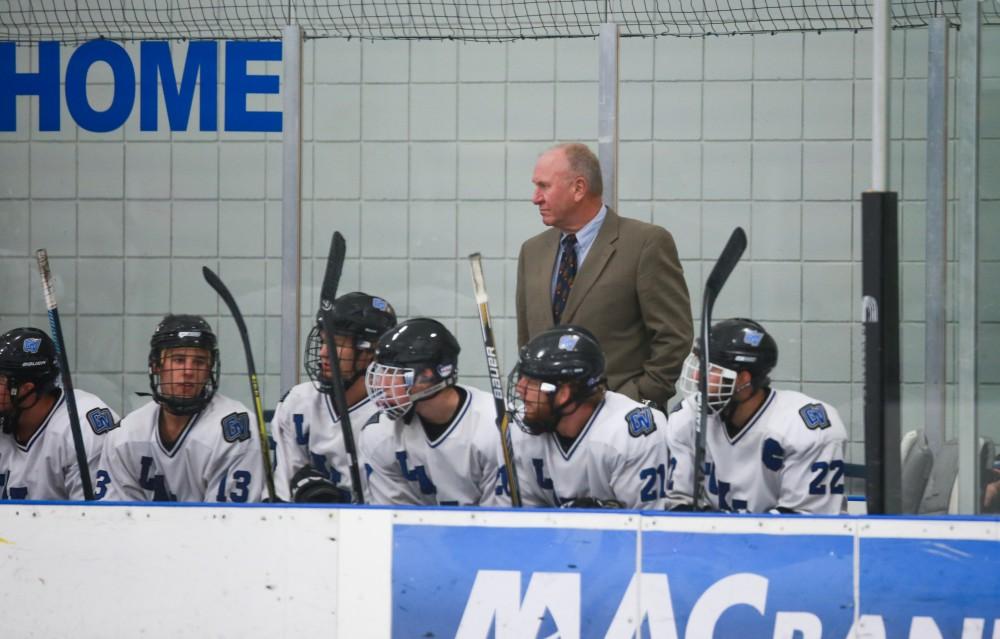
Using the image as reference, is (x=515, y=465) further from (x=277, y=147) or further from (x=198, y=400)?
(x=277, y=147)

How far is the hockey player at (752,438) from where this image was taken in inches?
121

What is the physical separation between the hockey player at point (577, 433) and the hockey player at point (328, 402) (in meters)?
0.52

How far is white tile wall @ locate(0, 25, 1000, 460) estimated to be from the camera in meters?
4.21

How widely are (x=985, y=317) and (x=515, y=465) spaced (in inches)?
41.1

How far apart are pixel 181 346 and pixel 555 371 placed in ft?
3.11

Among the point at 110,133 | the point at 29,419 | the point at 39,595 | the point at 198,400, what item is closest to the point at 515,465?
the point at 198,400

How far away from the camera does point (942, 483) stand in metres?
2.94

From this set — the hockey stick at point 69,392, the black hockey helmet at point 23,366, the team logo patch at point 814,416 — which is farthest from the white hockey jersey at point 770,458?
the black hockey helmet at point 23,366

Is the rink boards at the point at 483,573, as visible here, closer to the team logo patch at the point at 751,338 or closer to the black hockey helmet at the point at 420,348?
the black hockey helmet at the point at 420,348

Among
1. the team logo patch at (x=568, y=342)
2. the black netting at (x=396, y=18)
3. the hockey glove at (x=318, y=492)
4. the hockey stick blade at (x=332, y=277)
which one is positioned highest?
the black netting at (x=396, y=18)

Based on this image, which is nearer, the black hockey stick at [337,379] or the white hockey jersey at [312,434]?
the black hockey stick at [337,379]

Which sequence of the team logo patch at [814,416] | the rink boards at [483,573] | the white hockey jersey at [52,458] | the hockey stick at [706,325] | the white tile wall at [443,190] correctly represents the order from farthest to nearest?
the white tile wall at [443,190] → the white hockey jersey at [52,458] → the team logo patch at [814,416] → the hockey stick at [706,325] → the rink boards at [483,573]

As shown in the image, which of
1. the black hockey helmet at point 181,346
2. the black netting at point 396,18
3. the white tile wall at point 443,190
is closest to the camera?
the black hockey helmet at point 181,346

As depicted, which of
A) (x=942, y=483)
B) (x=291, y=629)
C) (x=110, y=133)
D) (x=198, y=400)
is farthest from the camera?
(x=110, y=133)
